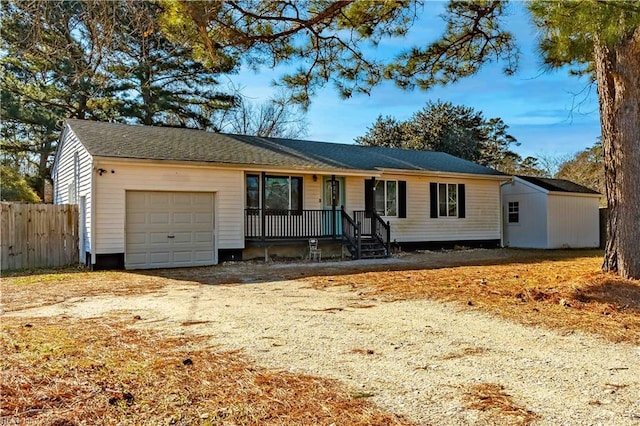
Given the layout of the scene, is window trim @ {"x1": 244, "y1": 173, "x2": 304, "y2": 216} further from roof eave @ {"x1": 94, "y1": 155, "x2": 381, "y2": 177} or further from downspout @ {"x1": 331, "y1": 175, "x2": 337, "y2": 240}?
downspout @ {"x1": 331, "y1": 175, "x2": 337, "y2": 240}

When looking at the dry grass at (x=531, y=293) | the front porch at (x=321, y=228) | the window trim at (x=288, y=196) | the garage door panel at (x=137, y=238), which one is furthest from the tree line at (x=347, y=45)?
the front porch at (x=321, y=228)

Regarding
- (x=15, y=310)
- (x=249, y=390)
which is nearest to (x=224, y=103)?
(x=15, y=310)

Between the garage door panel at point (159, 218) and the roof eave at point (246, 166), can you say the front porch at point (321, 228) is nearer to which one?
the roof eave at point (246, 166)

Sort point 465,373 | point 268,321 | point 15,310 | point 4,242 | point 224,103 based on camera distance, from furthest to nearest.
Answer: point 224,103 < point 4,242 < point 15,310 < point 268,321 < point 465,373

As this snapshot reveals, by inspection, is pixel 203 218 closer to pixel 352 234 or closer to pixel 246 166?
pixel 246 166

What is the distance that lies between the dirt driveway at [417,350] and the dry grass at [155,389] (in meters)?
0.28

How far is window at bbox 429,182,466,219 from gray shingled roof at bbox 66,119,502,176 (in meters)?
0.62

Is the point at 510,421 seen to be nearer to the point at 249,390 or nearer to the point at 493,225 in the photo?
the point at 249,390

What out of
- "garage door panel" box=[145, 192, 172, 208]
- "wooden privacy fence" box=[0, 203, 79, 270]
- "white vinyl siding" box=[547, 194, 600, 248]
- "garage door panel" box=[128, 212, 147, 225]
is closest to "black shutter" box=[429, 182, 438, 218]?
"white vinyl siding" box=[547, 194, 600, 248]

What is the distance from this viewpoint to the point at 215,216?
504 inches

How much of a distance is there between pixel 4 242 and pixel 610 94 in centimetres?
1336

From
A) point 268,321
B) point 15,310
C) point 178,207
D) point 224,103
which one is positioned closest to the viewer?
point 268,321

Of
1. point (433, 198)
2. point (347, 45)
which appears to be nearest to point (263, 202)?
point (347, 45)

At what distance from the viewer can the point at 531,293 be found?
689 cm
